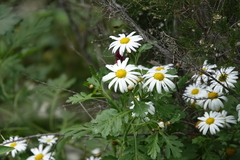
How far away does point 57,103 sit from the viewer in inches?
82.4

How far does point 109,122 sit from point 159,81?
7.5 inches

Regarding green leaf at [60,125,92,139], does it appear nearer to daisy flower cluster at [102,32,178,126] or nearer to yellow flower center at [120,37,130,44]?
daisy flower cluster at [102,32,178,126]

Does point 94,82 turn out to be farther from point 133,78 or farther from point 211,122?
point 211,122

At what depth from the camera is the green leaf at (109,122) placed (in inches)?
37.7

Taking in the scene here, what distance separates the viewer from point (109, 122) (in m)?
0.98

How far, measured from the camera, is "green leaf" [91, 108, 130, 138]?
96 centimetres

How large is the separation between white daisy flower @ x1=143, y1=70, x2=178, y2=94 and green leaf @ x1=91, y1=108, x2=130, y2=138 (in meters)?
0.12

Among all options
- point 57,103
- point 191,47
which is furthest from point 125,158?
point 57,103

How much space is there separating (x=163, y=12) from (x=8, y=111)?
4.51 ft

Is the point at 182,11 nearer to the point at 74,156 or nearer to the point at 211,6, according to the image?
the point at 211,6

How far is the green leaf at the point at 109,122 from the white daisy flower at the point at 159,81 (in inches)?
4.6

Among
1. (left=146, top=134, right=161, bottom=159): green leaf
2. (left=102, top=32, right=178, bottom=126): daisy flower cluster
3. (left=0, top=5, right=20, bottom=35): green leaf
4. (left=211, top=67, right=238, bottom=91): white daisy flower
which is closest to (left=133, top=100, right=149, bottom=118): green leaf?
(left=102, top=32, right=178, bottom=126): daisy flower cluster

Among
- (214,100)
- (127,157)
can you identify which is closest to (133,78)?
(127,157)

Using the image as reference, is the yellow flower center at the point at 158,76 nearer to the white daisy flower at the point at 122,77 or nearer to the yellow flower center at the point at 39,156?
the white daisy flower at the point at 122,77
